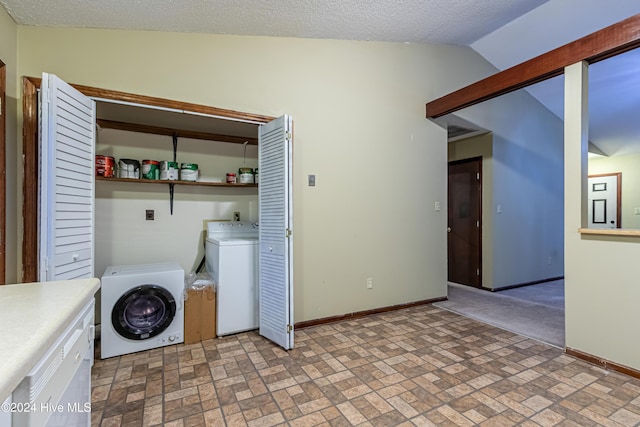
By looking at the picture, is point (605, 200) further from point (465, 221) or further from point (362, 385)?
point (362, 385)

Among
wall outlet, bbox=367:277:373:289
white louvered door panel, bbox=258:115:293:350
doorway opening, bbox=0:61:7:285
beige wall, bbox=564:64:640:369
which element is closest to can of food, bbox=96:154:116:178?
doorway opening, bbox=0:61:7:285

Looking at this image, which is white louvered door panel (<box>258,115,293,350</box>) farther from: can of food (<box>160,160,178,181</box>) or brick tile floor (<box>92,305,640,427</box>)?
can of food (<box>160,160,178,181</box>)

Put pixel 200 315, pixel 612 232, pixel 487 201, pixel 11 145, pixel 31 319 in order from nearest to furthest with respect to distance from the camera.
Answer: pixel 31 319 → pixel 11 145 → pixel 612 232 → pixel 200 315 → pixel 487 201

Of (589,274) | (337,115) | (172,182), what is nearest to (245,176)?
(172,182)

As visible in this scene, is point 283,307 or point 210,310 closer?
point 283,307

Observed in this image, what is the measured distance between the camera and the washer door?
8.09ft

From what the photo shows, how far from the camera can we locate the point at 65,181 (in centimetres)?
199

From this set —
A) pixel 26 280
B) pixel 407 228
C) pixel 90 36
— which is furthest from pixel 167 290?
pixel 407 228

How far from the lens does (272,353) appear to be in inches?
99.8

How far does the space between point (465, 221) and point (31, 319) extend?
16.8 ft

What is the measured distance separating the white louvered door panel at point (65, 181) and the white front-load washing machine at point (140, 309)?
303mm

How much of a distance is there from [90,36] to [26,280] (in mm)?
1775

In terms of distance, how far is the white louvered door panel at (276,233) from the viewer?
2.58 meters

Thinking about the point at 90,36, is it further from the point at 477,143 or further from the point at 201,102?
the point at 477,143
